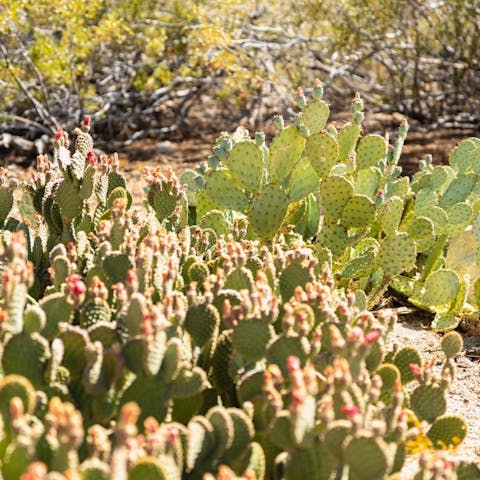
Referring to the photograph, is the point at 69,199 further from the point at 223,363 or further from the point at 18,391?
the point at 18,391

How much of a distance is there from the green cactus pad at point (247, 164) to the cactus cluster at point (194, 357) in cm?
2

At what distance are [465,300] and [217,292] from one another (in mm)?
1712

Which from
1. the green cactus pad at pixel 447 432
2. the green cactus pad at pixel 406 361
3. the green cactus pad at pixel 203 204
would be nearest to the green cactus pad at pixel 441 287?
the green cactus pad at pixel 203 204

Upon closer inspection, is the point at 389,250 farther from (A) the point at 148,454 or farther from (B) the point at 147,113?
(B) the point at 147,113

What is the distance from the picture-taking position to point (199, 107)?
32.4ft

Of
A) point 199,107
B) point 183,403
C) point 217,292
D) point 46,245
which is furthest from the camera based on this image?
point 199,107

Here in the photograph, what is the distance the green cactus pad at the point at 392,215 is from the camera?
12.3 feet

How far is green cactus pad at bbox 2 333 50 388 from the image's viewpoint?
79.9 inches

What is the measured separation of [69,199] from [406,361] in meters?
1.43

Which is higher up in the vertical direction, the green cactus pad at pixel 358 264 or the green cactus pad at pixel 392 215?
the green cactus pad at pixel 392 215

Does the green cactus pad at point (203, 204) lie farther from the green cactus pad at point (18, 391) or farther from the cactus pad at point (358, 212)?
the green cactus pad at point (18, 391)

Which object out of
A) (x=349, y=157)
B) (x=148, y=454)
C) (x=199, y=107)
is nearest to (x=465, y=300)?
(x=349, y=157)

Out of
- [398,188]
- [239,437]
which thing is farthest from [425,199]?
[239,437]

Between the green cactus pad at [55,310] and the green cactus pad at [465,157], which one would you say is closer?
the green cactus pad at [55,310]
